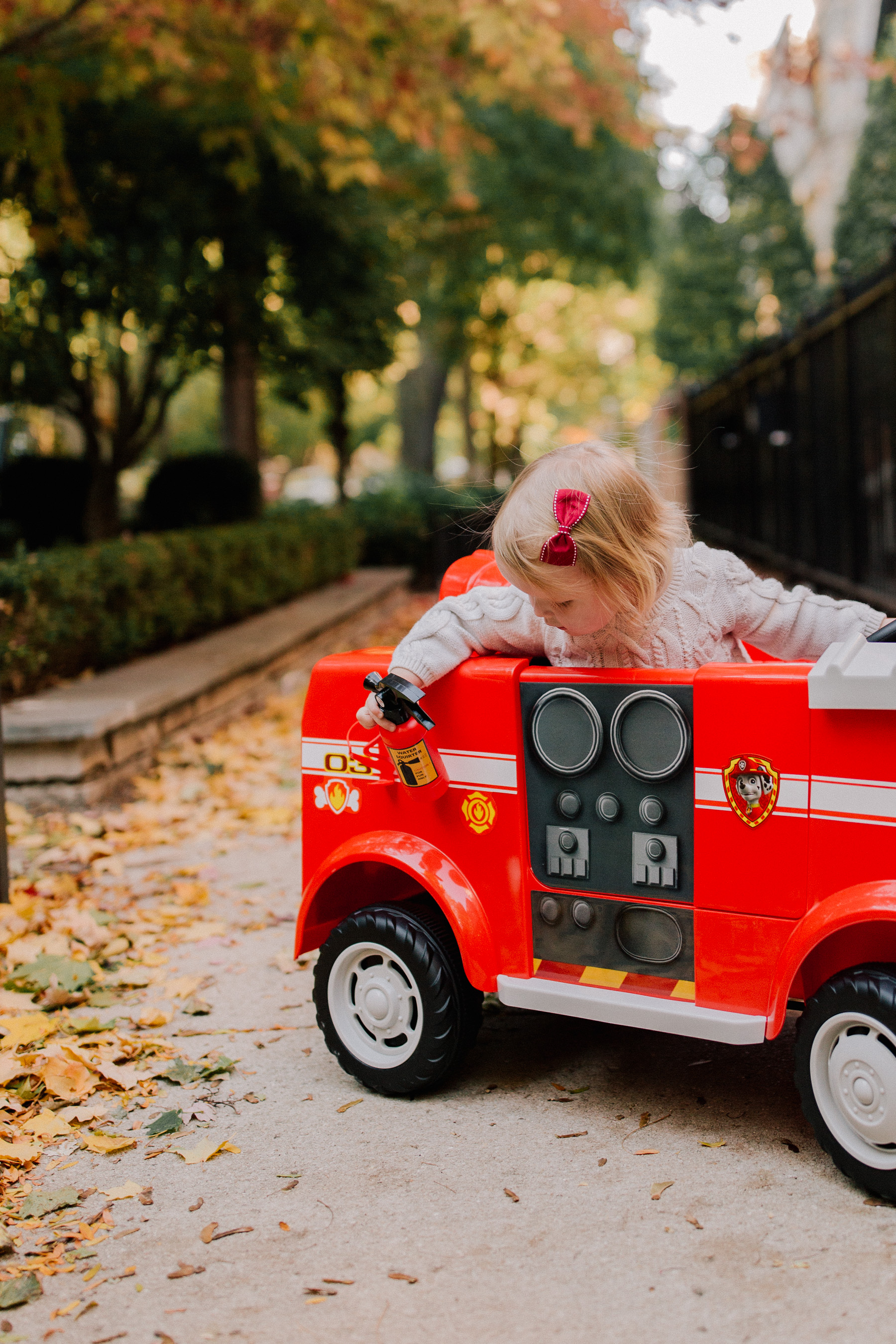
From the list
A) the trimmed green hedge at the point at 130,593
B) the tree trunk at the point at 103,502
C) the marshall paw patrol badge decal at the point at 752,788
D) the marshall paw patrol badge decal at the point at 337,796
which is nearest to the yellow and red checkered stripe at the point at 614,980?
the marshall paw patrol badge decal at the point at 752,788

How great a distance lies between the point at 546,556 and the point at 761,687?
0.50 meters

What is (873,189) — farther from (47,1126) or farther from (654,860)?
(47,1126)

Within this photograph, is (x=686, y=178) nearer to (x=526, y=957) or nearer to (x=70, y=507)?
(x=70, y=507)

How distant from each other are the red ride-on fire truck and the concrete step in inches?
110

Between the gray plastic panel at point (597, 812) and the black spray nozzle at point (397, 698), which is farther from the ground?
the black spray nozzle at point (397, 698)

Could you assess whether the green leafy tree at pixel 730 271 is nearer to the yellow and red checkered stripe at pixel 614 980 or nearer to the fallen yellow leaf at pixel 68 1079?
the yellow and red checkered stripe at pixel 614 980

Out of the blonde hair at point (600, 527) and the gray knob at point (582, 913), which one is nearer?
the blonde hair at point (600, 527)

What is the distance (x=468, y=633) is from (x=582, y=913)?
0.69m

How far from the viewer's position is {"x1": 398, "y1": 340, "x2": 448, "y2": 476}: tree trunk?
2316cm

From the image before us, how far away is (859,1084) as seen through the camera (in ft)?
6.86

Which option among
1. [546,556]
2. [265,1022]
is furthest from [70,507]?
[546,556]

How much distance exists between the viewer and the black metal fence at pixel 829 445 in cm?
701

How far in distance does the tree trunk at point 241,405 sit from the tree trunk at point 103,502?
1536 millimetres

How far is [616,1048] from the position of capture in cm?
290
